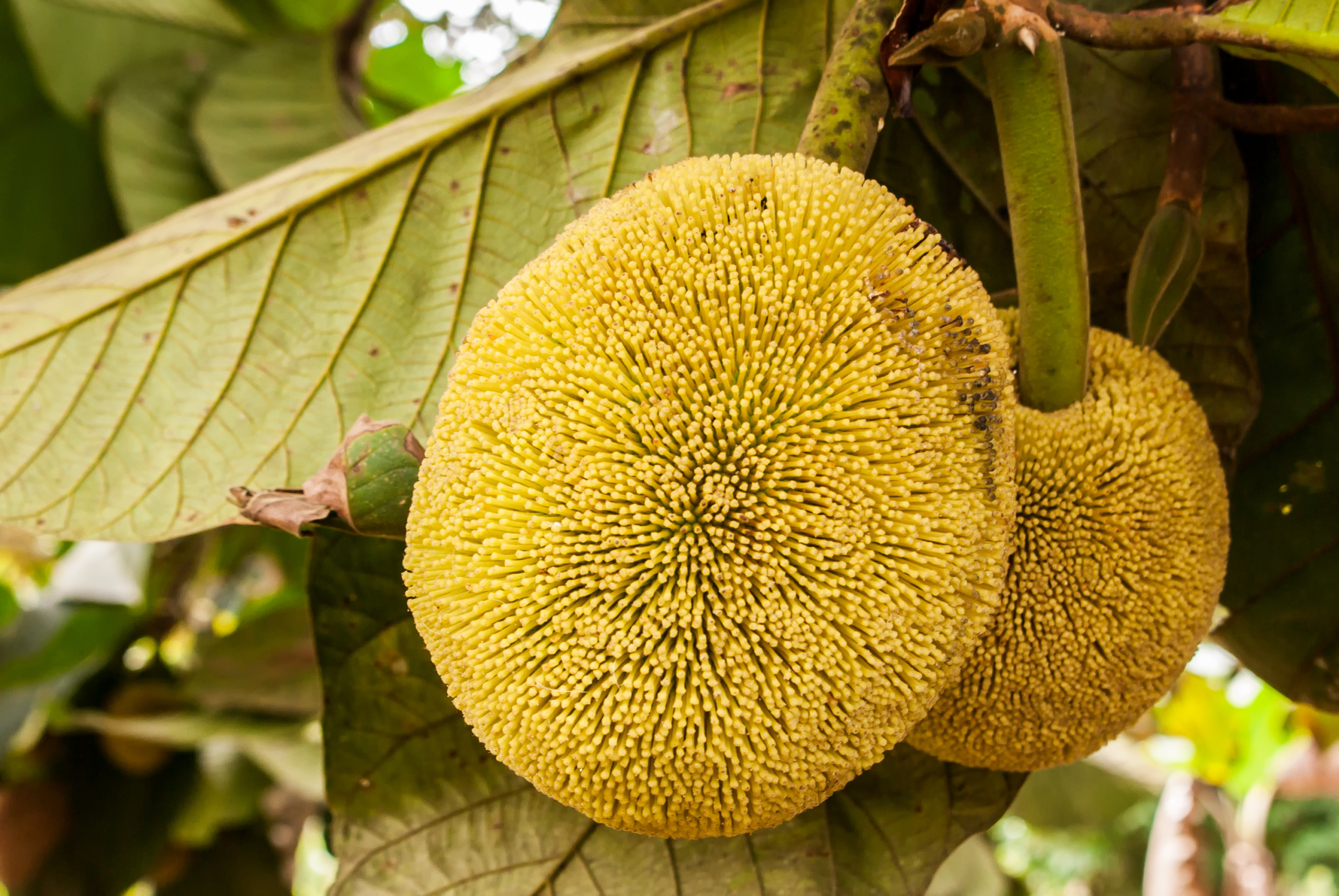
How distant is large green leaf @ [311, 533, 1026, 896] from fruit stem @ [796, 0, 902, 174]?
432 millimetres

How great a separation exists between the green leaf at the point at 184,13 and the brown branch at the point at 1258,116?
139 centimetres

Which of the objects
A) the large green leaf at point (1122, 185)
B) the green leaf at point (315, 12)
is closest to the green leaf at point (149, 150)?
the green leaf at point (315, 12)

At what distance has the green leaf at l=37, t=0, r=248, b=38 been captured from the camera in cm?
144

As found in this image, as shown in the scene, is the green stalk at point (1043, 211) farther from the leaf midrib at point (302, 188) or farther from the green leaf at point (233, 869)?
the green leaf at point (233, 869)

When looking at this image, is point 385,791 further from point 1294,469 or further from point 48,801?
point 48,801

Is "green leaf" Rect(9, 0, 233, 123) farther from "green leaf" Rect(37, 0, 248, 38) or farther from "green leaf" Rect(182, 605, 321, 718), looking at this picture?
"green leaf" Rect(182, 605, 321, 718)

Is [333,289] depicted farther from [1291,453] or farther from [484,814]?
[1291,453]

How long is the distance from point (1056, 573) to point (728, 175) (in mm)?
293

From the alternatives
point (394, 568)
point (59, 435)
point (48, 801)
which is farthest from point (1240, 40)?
point (48, 801)

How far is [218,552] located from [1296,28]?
6.61 ft

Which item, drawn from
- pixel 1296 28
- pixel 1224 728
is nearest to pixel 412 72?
pixel 1296 28

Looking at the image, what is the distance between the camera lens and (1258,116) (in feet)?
2.44

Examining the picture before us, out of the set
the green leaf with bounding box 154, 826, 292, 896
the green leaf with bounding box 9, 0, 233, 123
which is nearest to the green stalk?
the green leaf with bounding box 9, 0, 233, 123

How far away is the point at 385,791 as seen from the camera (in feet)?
2.51
